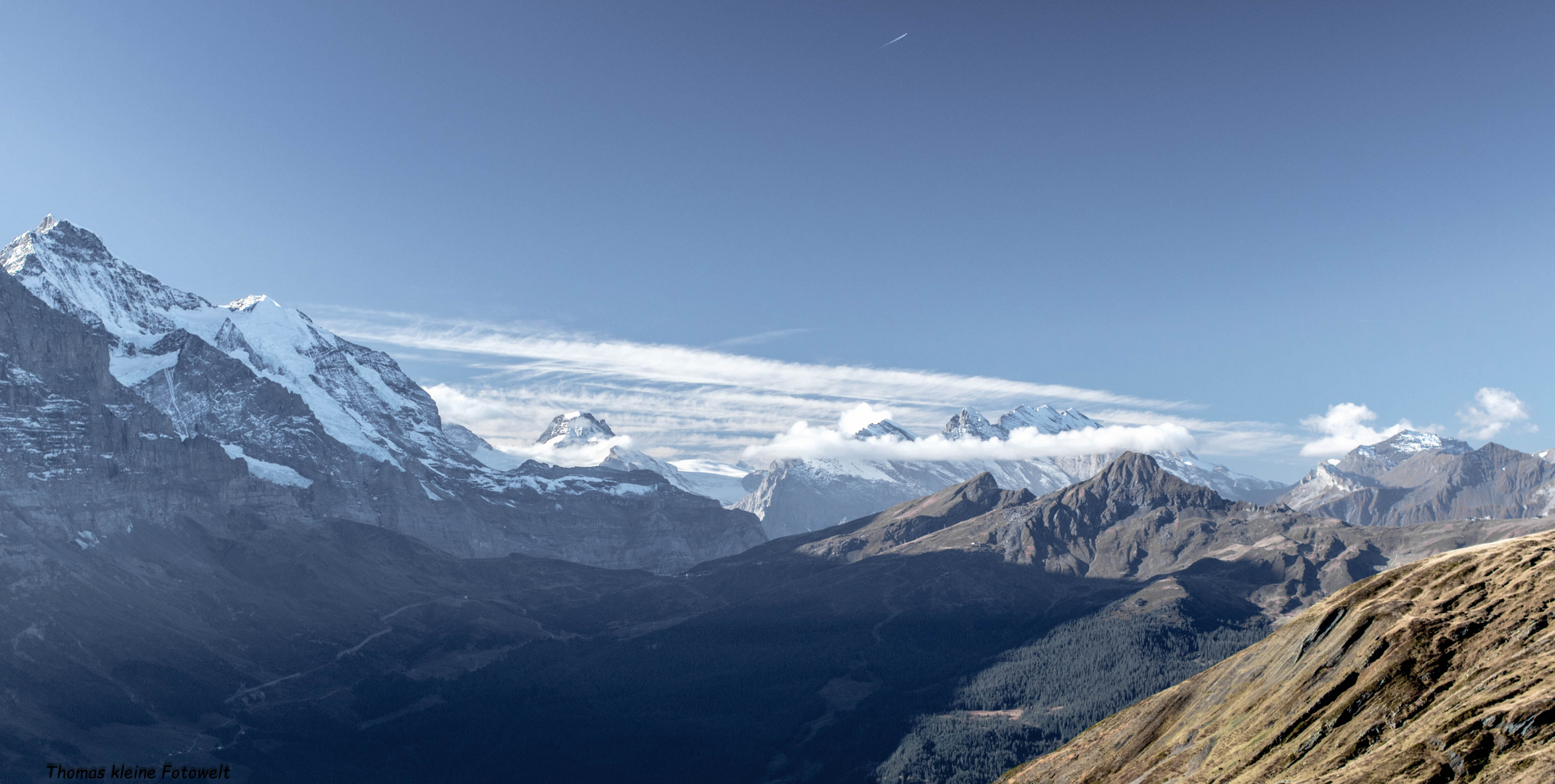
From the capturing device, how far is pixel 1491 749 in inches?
3206

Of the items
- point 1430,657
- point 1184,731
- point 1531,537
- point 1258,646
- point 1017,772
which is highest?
point 1531,537

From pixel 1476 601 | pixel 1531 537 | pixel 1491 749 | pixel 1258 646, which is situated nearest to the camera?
pixel 1491 749

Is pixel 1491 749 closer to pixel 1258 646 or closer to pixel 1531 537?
pixel 1531 537

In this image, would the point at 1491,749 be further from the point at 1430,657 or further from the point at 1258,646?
the point at 1258,646

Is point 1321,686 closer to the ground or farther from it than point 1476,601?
closer to the ground

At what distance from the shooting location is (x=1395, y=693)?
103188mm

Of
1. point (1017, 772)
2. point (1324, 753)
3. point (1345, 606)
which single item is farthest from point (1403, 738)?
point (1017, 772)

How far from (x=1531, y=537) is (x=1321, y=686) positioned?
36342 mm

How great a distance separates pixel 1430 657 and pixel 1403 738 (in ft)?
58.7

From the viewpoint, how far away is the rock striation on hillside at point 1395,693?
83.9m

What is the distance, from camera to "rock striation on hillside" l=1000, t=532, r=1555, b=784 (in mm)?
83875

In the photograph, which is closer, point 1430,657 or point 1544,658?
point 1544,658

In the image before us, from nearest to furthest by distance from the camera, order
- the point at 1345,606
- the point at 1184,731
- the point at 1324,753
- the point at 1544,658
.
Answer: the point at 1544,658
the point at 1324,753
the point at 1345,606
the point at 1184,731

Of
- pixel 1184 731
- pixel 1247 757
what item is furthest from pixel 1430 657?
pixel 1184 731
